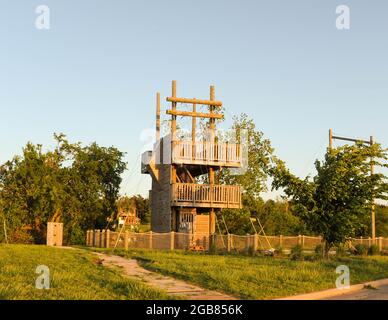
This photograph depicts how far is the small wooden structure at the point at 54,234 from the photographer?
119 ft

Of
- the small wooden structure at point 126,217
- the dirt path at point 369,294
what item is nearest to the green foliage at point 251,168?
the small wooden structure at point 126,217

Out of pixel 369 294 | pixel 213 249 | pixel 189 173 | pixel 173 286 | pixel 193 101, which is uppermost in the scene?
pixel 193 101

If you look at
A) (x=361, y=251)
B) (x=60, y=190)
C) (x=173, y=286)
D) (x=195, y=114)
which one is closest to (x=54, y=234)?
(x=60, y=190)

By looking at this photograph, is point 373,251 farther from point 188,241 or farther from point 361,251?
point 188,241

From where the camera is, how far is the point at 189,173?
35094 millimetres

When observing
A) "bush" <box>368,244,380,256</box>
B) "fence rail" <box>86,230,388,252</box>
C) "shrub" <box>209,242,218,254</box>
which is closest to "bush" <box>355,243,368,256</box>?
"bush" <box>368,244,380,256</box>

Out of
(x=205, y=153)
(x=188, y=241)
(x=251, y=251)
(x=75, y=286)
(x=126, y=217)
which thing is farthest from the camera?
(x=126, y=217)

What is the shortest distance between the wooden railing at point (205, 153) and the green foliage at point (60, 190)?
11.6m

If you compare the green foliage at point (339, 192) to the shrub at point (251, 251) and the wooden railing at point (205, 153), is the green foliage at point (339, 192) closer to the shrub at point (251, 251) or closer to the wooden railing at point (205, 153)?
the shrub at point (251, 251)

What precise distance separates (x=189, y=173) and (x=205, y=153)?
2.61m
